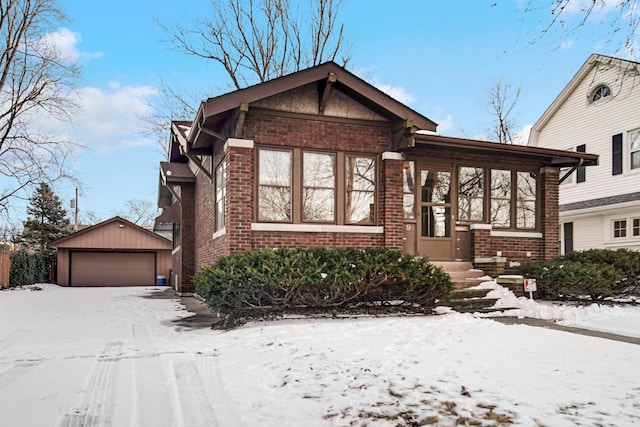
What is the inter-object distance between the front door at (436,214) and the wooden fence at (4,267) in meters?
17.6

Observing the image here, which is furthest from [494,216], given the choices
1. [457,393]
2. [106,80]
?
[106,80]

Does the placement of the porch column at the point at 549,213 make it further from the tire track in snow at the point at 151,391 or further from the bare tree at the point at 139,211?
the bare tree at the point at 139,211

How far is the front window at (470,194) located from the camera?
11.4 m

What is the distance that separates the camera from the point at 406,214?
10.8 m

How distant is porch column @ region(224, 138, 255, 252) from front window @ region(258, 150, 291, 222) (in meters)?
0.35

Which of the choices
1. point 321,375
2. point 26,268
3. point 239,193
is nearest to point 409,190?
point 239,193

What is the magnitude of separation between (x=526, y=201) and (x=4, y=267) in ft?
66.6

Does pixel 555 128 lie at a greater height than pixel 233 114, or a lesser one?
greater

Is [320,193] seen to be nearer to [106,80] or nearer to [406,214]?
[406,214]

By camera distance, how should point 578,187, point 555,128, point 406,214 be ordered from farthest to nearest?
point 555,128
point 578,187
point 406,214

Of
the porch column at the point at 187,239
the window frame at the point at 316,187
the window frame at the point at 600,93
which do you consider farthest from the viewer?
the window frame at the point at 600,93

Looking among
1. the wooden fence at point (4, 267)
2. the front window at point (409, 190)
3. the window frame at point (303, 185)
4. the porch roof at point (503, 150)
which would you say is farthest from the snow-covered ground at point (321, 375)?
the wooden fence at point (4, 267)

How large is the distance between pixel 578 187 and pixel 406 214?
36.1ft

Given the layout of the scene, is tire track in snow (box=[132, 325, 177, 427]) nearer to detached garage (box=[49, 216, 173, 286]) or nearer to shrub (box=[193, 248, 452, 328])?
shrub (box=[193, 248, 452, 328])
